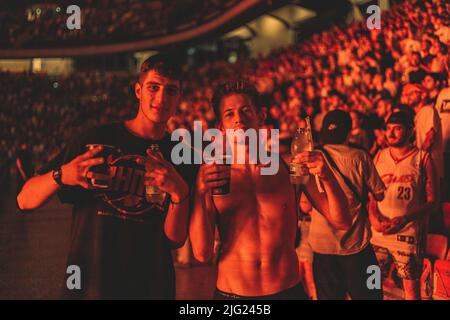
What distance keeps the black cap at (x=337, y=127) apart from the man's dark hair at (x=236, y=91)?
5.48 ft

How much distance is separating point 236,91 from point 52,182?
1046 mm

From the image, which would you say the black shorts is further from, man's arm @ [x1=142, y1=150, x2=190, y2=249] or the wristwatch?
the wristwatch

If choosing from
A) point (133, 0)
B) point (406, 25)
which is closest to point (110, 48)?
point (133, 0)

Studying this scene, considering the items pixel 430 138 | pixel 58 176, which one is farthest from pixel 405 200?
pixel 58 176

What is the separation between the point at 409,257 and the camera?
4703 millimetres

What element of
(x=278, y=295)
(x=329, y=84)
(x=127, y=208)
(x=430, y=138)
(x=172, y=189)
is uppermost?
(x=329, y=84)

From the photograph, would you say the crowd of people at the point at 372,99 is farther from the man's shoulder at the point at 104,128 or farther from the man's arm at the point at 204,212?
the man's shoulder at the point at 104,128

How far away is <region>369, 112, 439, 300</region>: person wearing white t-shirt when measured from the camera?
4.55 metres

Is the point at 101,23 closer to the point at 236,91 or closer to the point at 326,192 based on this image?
the point at 236,91

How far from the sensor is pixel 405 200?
4668mm

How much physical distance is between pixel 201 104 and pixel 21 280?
9107mm

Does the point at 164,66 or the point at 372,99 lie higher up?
the point at 372,99

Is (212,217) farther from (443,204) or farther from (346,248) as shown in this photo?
(443,204)

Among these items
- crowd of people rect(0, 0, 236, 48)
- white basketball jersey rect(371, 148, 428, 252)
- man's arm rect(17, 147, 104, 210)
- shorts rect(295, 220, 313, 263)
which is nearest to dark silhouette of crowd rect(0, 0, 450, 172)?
white basketball jersey rect(371, 148, 428, 252)
